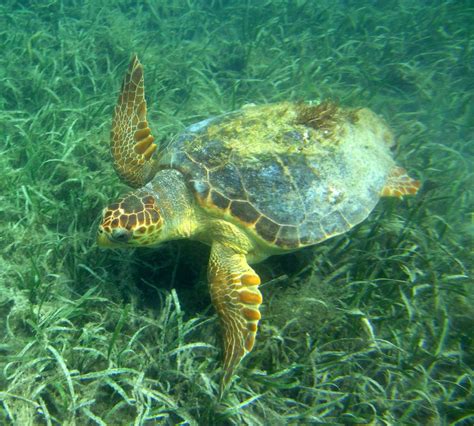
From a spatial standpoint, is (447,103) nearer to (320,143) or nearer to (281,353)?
(320,143)

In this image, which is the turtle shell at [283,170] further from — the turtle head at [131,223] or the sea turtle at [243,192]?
the turtle head at [131,223]

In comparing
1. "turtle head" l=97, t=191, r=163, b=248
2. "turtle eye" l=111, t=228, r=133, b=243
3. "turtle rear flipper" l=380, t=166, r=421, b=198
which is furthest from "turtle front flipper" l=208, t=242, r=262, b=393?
"turtle rear flipper" l=380, t=166, r=421, b=198

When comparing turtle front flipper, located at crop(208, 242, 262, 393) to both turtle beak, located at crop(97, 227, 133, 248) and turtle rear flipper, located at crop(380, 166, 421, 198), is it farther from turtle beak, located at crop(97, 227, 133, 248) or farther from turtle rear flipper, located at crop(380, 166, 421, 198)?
turtle rear flipper, located at crop(380, 166, 421, 198)

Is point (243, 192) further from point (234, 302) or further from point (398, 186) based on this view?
point (398, 186)

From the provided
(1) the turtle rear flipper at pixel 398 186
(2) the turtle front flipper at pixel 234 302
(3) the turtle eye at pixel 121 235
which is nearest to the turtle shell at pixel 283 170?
(1) the turtle rear flipper at pixel 398 186

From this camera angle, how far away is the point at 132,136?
3180 mm

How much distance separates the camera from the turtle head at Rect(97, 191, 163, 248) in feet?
7.69

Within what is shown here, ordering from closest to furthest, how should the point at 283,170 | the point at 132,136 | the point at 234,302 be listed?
the point at 234,302, the point at 283,170, the point at 132,136

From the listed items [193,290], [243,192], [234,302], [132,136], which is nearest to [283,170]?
[243,192]

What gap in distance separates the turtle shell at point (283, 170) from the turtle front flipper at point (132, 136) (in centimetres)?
36

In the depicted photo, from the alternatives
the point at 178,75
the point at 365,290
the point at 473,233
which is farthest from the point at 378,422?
the point at 178,75

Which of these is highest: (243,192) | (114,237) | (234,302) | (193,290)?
(243,192)

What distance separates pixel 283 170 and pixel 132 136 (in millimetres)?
1482

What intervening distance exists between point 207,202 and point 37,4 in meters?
6.53
